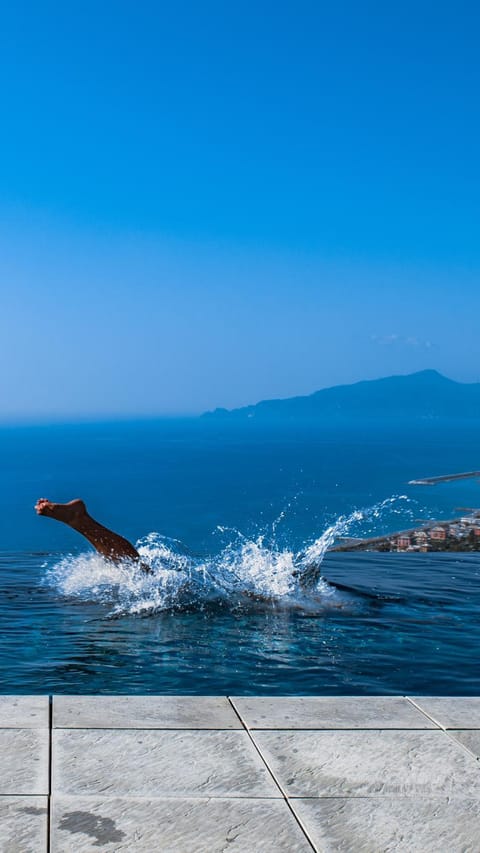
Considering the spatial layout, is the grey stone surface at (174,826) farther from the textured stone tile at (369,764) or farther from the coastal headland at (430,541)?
the coastal headland at (430,541)

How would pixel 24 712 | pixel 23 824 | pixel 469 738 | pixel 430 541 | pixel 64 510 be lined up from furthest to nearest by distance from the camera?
1. pixel 430 541
2. pixel 64 510
3. pixel 24 712
4. pixel 469 738
5. pixel 23 824

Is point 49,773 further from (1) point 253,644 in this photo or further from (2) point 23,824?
(1) point 253,644

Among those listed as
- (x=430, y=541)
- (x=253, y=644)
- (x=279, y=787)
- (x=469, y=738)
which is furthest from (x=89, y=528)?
(x=430, y=541)

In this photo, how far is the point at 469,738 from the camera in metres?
4.74

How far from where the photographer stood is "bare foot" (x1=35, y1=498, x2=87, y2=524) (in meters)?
9.19

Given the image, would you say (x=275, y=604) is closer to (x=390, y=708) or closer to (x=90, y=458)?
(x=390, y=708)

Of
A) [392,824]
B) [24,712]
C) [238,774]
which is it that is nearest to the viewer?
[392,824]

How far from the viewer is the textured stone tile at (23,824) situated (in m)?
3.41

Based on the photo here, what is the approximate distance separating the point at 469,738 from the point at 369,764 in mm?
694

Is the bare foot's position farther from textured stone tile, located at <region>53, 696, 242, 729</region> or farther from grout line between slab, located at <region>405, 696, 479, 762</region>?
grout line between slab, located at <region>405, 696, 479, 762</region>

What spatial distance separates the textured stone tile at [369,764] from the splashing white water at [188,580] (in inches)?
177

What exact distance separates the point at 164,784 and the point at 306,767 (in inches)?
27.9

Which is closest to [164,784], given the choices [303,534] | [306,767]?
[306,767]

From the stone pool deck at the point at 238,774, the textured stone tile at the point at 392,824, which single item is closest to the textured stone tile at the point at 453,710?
the stone pool deck at the point at 238,774
